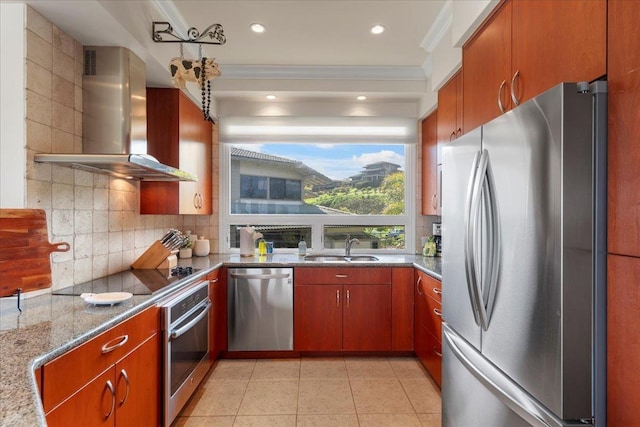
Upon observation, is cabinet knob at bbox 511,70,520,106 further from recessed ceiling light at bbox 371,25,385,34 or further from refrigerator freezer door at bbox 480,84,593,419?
recessed ceiling light at bbox 371,25,385,34

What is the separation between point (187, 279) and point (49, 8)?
1.62 m

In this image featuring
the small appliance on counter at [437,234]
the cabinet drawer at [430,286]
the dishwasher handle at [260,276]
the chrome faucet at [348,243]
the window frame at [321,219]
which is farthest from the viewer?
the window frame at [321,219]

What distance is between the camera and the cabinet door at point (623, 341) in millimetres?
918

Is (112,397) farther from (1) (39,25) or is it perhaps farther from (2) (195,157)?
(2) (195,157)

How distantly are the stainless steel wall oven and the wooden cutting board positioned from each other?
23.4 inches

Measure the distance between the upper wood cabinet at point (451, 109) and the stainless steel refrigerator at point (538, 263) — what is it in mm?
1028

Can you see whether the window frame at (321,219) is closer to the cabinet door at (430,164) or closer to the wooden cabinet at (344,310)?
the cabinet door at (430,164)

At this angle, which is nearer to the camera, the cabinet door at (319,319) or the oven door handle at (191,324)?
the oven door handle at (191,324)

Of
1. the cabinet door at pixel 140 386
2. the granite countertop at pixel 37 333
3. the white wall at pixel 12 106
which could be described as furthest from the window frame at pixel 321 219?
the white wall at pixel 12 106

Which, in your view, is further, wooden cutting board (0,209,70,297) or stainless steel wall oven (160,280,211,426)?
stainless steel wall oven (160,280,211,426)

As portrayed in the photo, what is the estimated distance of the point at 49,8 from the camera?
179 centimetres

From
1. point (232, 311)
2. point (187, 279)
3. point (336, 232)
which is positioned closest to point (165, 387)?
point (187, 279)

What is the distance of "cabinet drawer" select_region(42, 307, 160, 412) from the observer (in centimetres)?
116

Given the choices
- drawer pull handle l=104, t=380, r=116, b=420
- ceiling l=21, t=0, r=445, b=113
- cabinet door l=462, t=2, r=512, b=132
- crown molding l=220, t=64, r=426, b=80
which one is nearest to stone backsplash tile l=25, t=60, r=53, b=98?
ceiling l=21, t=0, r=445, b=113
